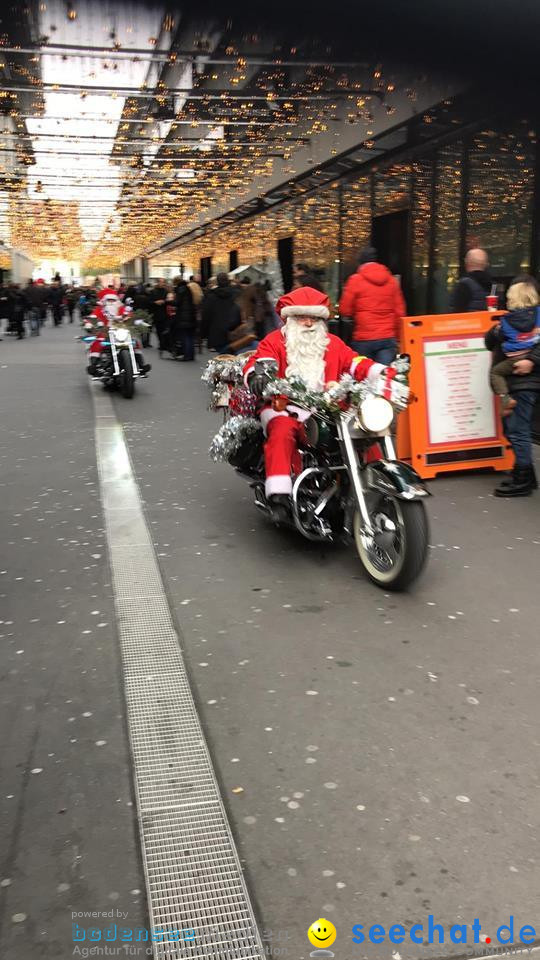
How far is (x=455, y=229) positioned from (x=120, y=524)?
783cm

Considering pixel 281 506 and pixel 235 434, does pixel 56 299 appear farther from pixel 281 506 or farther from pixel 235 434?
pixel 281 506

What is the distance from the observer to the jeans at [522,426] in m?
6.36

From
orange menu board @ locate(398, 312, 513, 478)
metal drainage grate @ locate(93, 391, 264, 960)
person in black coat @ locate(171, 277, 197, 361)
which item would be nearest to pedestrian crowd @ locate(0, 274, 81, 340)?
person in black coat @ locate(171, 277, 197, 361)

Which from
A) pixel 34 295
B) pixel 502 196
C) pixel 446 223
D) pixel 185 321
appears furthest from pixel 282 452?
pixel 34 295

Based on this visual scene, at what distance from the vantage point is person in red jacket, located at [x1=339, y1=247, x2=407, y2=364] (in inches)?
317

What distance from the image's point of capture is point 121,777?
2742 mm

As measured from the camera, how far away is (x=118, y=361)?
39.2ft

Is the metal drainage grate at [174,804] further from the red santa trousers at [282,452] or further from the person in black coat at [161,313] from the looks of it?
the person in black coat at [161,313]

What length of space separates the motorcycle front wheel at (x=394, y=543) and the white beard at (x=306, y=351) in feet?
3.26

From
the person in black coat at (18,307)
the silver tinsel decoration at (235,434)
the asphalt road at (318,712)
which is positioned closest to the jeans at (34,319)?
the person in black coat at (18,307)

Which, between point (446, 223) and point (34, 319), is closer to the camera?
point (446, 223)

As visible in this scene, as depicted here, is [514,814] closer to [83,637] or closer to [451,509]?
[83,637]

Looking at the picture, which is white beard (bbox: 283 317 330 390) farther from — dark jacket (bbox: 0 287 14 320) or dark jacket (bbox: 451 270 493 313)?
dark jacket (bbox: 0 287 14 320)

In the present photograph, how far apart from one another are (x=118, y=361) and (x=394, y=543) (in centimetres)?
835
